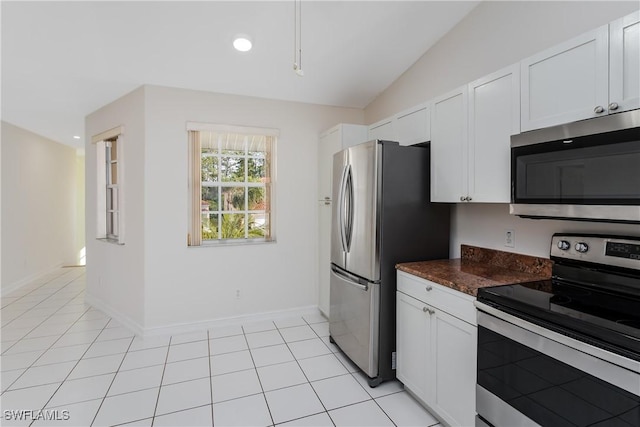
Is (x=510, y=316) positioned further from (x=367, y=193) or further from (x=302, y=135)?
(x=302, y=135)

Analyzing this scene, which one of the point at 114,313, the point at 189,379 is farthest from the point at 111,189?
the point at 189,379

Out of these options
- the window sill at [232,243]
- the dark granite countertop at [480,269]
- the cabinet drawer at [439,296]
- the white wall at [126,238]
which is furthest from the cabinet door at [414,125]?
the white wall at [126,238]

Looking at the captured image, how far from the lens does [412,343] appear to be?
2.18 metres

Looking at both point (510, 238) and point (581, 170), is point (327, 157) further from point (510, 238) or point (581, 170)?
point (581, 170)

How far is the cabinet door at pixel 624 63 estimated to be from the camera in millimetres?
1332

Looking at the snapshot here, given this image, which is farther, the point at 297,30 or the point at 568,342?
the point at 297,30

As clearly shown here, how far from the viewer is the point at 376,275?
2365mm

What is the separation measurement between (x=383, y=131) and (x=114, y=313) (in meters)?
3.62

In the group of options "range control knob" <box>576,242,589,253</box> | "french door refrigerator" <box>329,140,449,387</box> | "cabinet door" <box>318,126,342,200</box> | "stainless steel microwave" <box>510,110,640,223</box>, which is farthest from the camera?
"cabinet door" <box>318,126,342,200</box>

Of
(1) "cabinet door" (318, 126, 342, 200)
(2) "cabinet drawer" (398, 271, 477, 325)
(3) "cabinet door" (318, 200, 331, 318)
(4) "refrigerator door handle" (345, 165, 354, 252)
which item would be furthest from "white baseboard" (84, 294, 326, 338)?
(2) "cabinet drawer" (398, 271, 477, 325)

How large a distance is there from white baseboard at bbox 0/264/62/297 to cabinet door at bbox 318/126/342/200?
4.68m

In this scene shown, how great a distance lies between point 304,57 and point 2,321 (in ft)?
14.3

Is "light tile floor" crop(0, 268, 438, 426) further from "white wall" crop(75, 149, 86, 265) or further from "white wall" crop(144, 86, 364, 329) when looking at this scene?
"white wall" crop(75, 149, 86, 265)

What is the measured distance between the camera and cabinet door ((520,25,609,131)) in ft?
4.73
